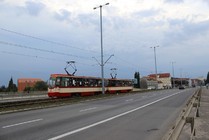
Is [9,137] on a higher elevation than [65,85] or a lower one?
lower

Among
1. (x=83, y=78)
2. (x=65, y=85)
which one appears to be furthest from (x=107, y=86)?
(x=65, y=85)

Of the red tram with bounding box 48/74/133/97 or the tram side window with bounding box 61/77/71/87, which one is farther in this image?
the tram side window with bounding box 61/77/71/87

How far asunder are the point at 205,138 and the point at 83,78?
37465mm

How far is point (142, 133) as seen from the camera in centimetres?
1191

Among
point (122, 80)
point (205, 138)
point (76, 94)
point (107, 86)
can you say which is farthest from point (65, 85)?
point (205, 138)

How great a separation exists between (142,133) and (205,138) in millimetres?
2474

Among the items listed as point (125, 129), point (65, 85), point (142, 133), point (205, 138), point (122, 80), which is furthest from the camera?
point (122, 80)

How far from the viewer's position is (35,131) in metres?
12.1

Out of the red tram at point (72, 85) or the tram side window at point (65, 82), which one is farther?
the tram side window at point (65, 82)

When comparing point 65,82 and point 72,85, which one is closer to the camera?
point 65,82

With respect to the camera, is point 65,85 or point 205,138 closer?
point 205,138

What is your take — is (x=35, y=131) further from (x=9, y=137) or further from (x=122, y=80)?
(x=122, y=80)

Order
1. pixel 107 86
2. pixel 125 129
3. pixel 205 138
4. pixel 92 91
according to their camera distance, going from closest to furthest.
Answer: pixel 205 138
pixel 125 129
pixel 92 91
pixel 107 86

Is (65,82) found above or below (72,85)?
above
